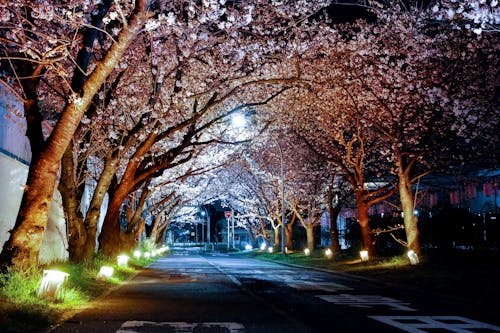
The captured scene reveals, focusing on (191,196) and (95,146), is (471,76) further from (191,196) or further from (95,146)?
(191,196)

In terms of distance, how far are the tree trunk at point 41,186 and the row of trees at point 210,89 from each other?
0.07 feet

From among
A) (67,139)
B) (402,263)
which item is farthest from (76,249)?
(402,263)

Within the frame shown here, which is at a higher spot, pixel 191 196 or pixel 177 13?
pixel 177 13

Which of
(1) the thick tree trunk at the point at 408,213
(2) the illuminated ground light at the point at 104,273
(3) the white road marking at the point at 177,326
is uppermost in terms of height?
(1) the thick tree trunk at the point at 408,213

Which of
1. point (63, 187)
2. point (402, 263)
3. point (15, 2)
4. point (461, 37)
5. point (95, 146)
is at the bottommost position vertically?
point (402, 263)

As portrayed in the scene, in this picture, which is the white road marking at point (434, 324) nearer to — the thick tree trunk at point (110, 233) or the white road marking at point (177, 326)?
the white road marking at point (177, 326)

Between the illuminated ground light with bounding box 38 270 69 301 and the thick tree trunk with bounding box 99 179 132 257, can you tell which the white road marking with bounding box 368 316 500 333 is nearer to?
the illuminated ground light with bounding box 38 270 69 301

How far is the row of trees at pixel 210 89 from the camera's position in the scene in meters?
11.7

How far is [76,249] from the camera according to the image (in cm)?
1753

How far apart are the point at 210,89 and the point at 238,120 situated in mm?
9714

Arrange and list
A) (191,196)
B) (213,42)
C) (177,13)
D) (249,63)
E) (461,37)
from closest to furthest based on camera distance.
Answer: (177,13), (213,42), (249,63), (461,37), (191,196)

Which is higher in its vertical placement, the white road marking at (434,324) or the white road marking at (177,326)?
the white road marking at (177,326)

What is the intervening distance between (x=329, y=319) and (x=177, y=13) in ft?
32.5

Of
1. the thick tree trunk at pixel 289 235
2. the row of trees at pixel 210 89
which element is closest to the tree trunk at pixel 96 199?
the row of trees at pixel 210 89
